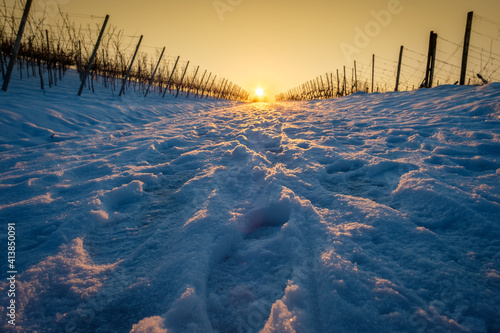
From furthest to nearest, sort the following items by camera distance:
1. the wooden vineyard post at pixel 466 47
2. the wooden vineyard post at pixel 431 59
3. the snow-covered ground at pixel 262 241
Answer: the wooden vineyard post at pixel 431 59, the wooden vineyard post at pixel 466 47, the snow-covered ground at pixel 262 241

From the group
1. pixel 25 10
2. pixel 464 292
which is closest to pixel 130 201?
pixel 464 292

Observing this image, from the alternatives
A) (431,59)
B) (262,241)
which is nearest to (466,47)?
(431,59)

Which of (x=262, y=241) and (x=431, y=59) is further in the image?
(x=431, y=59)

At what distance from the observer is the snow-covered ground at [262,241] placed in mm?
848

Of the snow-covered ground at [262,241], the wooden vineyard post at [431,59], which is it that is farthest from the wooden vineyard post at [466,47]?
the snow-covered ground at [262,241]

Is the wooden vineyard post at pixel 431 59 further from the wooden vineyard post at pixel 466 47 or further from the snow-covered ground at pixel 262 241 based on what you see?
the snow-covered ground at pixel 262 241

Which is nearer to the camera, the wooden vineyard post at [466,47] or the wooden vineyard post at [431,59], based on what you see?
the wooden vineyard post at [466,47]

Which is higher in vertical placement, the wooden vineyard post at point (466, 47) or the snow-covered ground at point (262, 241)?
the wooden vineyard post at point (466, 47)

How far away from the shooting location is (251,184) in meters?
1.97

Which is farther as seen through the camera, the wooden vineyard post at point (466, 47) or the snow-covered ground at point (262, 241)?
the wooden vineyard post at point (466, 47)

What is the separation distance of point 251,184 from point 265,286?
1046 millimetres

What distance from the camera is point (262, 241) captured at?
1.29 m

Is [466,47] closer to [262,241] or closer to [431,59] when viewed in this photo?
[431,59]

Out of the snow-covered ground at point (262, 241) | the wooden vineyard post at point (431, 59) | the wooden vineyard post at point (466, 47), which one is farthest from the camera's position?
the wooden vineyard post at point (431, 59)
